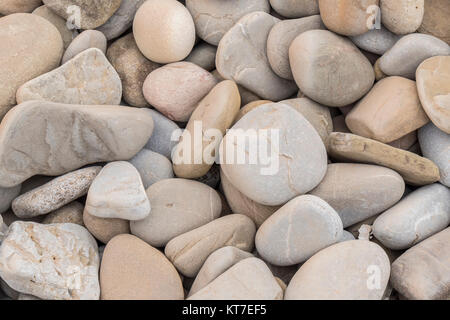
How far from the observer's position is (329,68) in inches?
63.9

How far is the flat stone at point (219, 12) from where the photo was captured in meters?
1.81

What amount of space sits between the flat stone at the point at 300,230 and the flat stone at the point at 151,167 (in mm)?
406

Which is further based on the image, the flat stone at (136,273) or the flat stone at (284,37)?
the flat stone at (284,37)

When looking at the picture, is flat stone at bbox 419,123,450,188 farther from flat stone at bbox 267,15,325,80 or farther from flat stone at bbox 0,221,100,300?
flat stone at bbox 0,221,100,300

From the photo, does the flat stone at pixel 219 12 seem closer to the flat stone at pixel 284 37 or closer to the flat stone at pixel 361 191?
the flat stone at pixel 284 37

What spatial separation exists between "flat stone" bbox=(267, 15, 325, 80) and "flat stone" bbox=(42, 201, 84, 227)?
2.63 ft

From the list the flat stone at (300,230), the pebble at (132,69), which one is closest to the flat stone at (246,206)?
the flat stone at (300,230)

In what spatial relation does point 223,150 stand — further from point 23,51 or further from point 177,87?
point 23,51

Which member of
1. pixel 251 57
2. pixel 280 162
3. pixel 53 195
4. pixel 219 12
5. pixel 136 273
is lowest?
pixel 136 273

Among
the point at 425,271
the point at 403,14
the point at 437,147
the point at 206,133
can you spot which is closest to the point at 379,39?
the point at 403,14

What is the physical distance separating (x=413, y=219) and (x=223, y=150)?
58 cm

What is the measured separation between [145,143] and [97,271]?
1.47 ft

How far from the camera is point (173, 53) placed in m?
1.77
